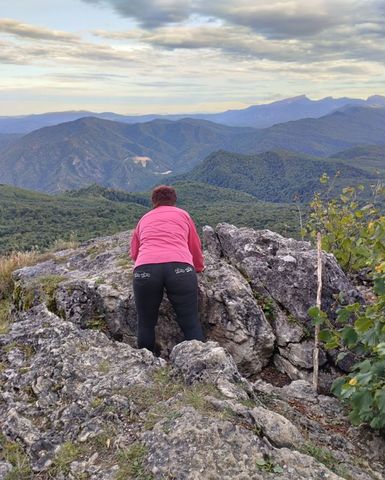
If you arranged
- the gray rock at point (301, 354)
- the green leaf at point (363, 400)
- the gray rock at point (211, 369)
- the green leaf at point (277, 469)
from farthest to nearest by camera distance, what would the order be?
the gray rock at point (301, 354), the gray rock at point (211, 369), the green leaf at point (363, 400), the green leaf at point (277, 469)

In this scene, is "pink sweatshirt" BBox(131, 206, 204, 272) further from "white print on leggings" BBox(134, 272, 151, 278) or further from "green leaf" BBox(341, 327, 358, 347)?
"green leaf" BBox(341, 327, 358, 347)

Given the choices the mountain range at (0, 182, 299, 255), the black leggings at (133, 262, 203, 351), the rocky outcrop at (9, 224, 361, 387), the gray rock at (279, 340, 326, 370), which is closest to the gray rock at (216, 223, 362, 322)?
the rocky outcrop at (9, 224, 361, 387)

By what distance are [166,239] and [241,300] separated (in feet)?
5.70

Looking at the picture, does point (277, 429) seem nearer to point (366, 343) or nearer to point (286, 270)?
point (366, 343)

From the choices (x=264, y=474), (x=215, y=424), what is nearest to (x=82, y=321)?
(x=215, y=424)

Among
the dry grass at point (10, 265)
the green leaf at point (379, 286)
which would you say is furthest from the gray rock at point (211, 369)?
the dry grass at point (10, 265)

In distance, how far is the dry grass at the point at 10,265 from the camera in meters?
9.93

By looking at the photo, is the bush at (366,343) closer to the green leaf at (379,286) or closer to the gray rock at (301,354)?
the green leaf at (379,286)

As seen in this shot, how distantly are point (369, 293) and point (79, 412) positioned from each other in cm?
664

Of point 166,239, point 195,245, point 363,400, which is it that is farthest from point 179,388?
point 195,245

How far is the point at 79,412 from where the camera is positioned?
4.68 m

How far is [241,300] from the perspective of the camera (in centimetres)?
748

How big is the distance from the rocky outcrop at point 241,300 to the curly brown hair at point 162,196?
1.51 metres

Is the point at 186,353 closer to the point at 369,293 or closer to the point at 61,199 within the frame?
the point at 369,293
